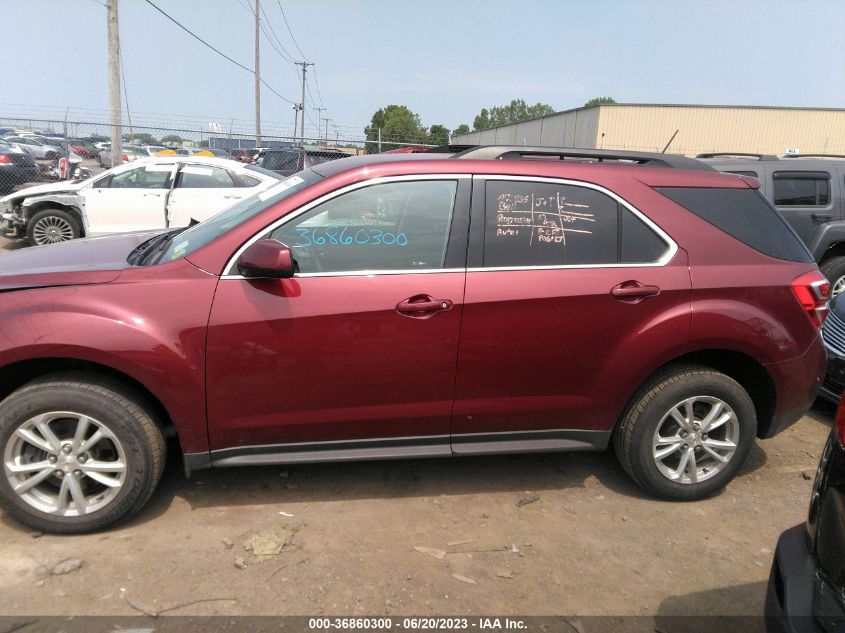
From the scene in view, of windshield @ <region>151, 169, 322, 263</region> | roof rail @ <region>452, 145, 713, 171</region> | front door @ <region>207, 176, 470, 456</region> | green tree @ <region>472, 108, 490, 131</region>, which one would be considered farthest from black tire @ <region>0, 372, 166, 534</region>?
green tree @ <region>472, 108, 490, 131</region>

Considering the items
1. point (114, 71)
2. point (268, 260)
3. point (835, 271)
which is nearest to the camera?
point (268, 260)

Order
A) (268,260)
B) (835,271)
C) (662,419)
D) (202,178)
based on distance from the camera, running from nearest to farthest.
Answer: (268,260) → (662,419) → (835,271) → (202,178)

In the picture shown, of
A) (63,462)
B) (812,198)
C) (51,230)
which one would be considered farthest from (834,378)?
(51,230)

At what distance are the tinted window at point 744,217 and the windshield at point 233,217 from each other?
195 cm

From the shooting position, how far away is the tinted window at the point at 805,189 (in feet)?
22.0

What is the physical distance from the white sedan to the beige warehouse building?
29.8 m

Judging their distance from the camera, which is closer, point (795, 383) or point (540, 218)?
point (540, 218)

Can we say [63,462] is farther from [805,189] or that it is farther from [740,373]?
[805,189]

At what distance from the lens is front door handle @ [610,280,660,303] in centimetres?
298

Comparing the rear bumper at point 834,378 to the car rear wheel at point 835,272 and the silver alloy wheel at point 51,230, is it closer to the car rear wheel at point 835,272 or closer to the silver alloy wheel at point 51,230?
the car rear wheel at point 835,272

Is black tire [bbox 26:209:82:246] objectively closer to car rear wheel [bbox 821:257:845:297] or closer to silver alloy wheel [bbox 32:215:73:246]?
silver alloy wheel [bbox 32:215:73:246]

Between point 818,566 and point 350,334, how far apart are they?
1956 mm

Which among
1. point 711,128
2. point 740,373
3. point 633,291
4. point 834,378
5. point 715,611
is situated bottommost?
point 715,611

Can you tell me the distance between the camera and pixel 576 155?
11.1ft
